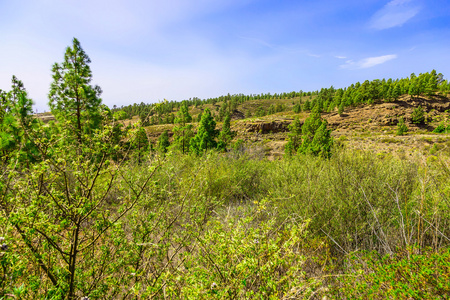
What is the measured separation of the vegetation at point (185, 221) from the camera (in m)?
1.87

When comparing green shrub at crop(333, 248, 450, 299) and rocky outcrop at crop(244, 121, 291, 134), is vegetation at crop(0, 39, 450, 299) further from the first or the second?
rocky outcrop at crop(244, 121, 291, 134)

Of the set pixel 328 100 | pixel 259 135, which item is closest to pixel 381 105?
pixel 328 100

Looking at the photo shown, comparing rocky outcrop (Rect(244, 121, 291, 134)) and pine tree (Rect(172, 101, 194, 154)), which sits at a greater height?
pine tree (Rect(172, 101, 194, 154))

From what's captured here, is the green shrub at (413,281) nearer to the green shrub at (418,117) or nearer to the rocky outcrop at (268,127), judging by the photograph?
the rocky outcrop at (268,127)

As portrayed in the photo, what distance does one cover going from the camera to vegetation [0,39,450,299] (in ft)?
6.13

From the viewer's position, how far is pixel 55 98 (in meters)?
10.6

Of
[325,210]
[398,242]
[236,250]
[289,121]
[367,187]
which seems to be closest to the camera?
[236,250]

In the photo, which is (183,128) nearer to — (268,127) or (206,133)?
(206,133)

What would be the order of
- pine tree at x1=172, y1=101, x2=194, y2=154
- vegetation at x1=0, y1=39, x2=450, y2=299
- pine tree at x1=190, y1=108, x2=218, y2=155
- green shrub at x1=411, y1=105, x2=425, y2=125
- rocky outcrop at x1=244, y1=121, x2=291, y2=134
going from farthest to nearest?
rocky outcrop at x1=244, y1=121, x2=291, y2=134 < green shrub at x1=411, y1=105, x2=425, y2=125 < pine tree at x1=172, y1=101, x2=194, y2=154 < pine tree at x1=190, y1=108, x2=218, y2=155 < vegetation at x1=0, y1=39, x2=450, y2=299

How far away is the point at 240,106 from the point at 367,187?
108193 mm

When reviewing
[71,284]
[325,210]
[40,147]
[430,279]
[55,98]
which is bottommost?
[325,210]

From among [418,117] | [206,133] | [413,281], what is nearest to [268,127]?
[418,117]

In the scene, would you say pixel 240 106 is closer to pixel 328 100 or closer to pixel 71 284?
pixel 328 100

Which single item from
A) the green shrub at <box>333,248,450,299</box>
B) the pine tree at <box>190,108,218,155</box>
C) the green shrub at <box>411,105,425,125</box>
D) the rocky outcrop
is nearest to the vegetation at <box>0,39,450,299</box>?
the green shrub at <box>333,248,450,299</box>
